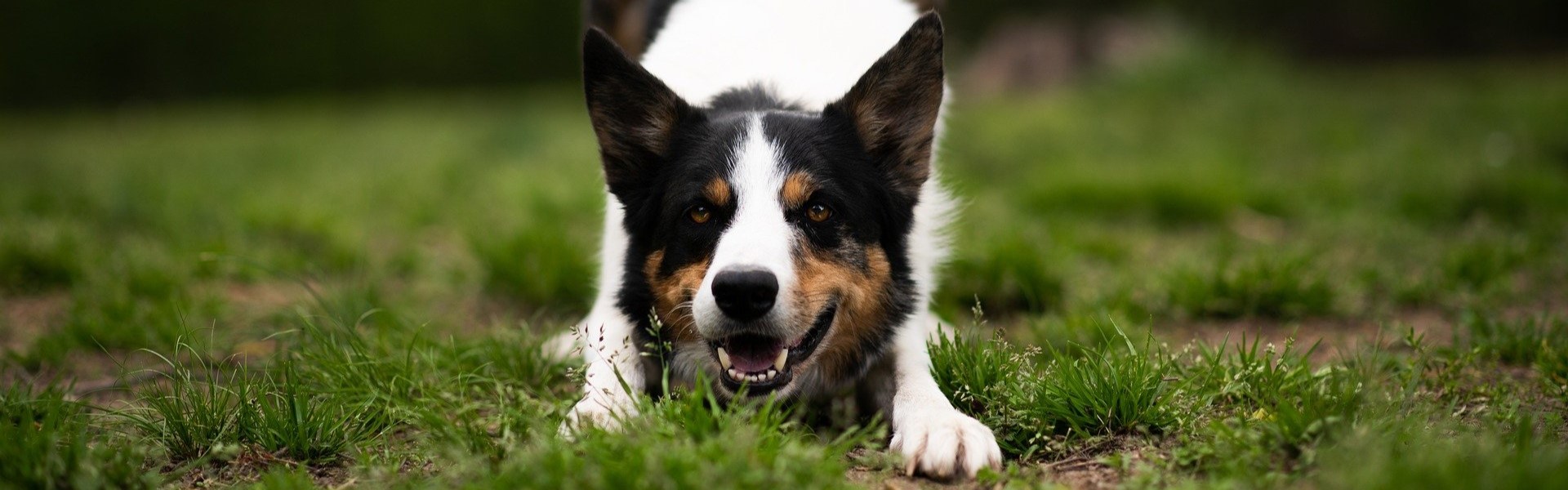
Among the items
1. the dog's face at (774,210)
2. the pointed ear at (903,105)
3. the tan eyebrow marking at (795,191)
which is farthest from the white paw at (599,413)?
the pointed ear at (903,105)

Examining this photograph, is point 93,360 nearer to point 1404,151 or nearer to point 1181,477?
point 1181,477

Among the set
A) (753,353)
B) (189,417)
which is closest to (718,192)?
(753,353)

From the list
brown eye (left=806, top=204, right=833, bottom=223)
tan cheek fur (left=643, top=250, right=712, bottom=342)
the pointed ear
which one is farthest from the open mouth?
the pointed ear

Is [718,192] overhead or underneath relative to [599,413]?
overhead

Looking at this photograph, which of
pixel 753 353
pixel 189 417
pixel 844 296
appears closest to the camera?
pixel 189 417

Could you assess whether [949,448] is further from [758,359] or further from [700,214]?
[700,214]

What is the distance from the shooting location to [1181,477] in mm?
2369

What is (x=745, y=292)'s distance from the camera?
2582 mm

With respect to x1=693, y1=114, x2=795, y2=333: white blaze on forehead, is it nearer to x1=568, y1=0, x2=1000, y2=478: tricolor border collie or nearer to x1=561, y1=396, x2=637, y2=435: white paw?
x1=568, y1=0, x2=1000, y2=478: tricolor border collie

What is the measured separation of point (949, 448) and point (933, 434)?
68mm

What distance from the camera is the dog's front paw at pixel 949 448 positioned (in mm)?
2455

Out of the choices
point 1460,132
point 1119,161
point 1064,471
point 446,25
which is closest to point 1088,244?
point 1119,161

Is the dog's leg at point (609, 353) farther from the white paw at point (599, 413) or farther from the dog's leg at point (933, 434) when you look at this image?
the dog's leg at point (933, 434)

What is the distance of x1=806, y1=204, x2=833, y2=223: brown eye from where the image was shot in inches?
114
